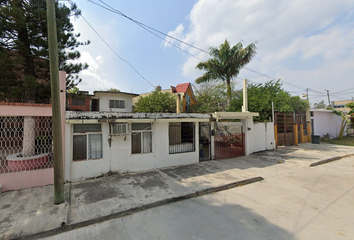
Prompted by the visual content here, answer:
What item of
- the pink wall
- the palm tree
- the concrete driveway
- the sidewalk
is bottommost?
the concrete driveway

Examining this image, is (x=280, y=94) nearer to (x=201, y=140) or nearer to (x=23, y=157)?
(x=201, y=140)

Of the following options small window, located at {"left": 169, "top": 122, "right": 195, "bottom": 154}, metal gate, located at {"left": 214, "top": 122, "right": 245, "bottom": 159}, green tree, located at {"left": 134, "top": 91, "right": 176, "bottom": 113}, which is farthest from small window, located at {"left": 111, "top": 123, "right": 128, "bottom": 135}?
green tree, located at {"left": 134, "top": 91, "right": 176, "bottom": 113}

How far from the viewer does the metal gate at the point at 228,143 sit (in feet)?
30.2

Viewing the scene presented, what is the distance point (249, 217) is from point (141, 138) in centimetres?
505

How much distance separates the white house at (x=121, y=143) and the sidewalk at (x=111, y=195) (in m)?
0.47

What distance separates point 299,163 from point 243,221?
7.02 meters

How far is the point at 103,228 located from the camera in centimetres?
337

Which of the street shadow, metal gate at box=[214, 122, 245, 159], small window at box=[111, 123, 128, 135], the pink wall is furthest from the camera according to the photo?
metal gate at box=[214, 122, 245, 159]

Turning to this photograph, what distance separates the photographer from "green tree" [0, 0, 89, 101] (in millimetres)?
5984

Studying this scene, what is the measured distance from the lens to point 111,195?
4.72m

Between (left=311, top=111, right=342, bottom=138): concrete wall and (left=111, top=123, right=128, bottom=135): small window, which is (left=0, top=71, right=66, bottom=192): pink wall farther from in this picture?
(left=311, top=111, right=342, bottom=138): concrete wall

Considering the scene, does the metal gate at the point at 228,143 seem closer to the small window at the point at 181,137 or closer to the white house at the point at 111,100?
the small window at the point at 181,137

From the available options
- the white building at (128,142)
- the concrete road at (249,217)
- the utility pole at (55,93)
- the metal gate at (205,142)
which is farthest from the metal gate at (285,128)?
the utility pole at (55,93)

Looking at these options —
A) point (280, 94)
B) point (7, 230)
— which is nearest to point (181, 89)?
point (280, 94)
